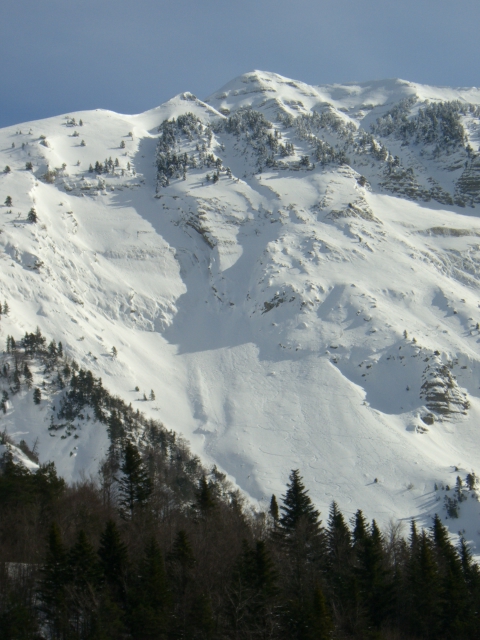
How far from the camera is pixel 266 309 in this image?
128 m

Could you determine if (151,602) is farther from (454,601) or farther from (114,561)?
(454,601)

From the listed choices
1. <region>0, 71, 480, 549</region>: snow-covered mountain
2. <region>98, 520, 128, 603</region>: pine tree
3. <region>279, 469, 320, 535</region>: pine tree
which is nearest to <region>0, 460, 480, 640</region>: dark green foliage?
<region>98, 520, 128, 603</region>: pine tree

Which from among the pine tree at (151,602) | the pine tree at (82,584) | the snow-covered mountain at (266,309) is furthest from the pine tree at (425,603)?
the snow-covered mountain at (266,309)

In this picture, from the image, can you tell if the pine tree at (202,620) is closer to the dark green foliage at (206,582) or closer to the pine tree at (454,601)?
the dark green foliage at (206,582)

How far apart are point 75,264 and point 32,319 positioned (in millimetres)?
31411

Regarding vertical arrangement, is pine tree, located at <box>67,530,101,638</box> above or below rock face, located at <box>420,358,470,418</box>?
below

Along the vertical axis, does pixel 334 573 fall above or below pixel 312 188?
below

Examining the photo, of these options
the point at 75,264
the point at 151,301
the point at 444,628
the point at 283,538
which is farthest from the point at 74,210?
the point at 444,628

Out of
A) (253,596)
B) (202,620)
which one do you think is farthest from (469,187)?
(202,620)

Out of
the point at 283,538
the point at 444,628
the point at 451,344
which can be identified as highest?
the point at 451,344

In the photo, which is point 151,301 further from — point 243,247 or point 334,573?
point 334,573

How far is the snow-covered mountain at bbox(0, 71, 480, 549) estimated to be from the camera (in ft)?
293

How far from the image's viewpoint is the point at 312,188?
562 ft

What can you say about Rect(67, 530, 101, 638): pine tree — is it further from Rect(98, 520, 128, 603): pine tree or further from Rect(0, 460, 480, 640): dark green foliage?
Rect(98, 520, 128, 603): pine tree
